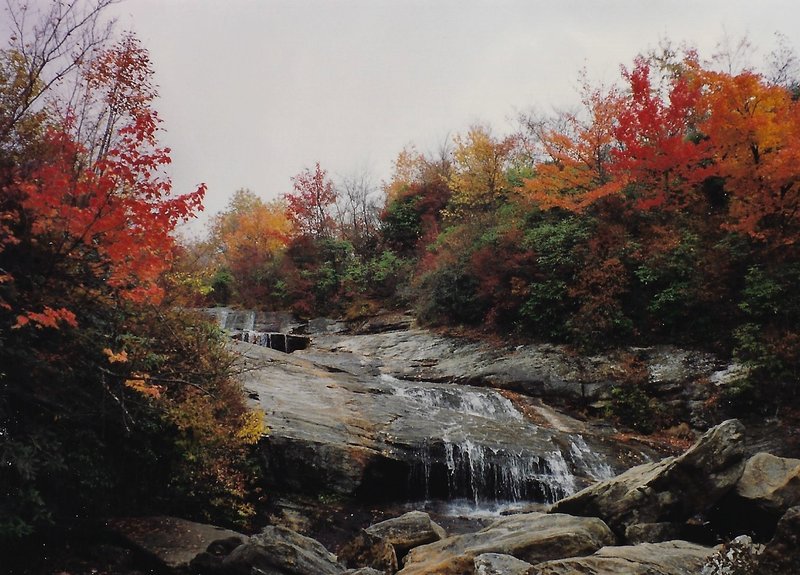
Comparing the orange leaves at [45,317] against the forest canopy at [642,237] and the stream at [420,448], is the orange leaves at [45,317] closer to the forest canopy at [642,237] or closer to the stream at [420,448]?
the stream at [420,448]

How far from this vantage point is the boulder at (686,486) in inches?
289

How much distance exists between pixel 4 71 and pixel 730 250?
1832cm

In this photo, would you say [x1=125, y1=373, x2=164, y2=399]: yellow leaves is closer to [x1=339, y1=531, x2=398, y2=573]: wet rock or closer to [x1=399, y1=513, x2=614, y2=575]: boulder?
[x1=339, y1=531, x2=398, y2=573]: wet rock

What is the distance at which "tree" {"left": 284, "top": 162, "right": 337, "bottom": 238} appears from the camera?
3847 centimetres

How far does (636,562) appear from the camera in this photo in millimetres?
4953

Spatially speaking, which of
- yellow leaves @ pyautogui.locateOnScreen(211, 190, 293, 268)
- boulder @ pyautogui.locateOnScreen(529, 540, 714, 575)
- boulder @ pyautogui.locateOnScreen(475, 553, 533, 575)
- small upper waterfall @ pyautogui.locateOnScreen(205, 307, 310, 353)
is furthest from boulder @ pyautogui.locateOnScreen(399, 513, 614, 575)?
yellow leaves @ pyautogui.locateOnScreen(211, 190, 293, 268)

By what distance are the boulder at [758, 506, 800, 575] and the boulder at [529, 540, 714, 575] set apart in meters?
0.84

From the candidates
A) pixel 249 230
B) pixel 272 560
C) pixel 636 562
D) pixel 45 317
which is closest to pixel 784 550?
pixel 636 562

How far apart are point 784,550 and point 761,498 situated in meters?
3.21

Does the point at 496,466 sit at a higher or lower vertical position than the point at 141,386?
lower

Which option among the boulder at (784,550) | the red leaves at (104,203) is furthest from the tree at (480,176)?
the boulder at (784,550)

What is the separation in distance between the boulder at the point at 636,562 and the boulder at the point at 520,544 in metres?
0.83

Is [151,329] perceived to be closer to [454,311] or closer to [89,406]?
[89,406]

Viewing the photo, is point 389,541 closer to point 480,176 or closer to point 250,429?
point 250,429
